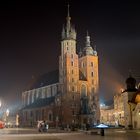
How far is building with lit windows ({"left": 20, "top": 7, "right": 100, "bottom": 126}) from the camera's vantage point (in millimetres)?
111812

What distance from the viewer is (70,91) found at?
11262 cm

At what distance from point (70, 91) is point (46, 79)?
2487 centimetres

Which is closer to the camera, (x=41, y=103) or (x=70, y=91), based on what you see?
(x=70, y=91)

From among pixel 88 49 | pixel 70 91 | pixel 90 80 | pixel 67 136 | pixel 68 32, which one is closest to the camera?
pixel 67 136

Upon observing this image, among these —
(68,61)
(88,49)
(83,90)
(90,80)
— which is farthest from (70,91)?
(88,49)

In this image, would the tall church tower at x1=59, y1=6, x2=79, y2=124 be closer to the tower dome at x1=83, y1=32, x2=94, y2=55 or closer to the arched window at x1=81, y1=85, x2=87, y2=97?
the arched window at x1=81, y1=85, x2=87, y2=97

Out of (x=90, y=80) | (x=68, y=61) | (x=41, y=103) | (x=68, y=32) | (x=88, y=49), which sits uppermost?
(x=68, y=32)

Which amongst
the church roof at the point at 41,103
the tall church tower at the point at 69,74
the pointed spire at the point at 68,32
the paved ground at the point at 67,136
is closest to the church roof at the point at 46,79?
the church roof at the point at 41,103

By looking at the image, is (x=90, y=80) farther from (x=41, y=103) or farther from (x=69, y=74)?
(x=41, y=103)

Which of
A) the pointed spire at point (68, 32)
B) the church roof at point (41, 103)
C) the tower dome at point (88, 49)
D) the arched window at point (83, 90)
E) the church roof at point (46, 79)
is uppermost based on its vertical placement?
the pointed spire at point (68, 32)

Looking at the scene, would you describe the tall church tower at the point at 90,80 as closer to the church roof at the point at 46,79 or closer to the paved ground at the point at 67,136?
the church roof at the point at 46,79

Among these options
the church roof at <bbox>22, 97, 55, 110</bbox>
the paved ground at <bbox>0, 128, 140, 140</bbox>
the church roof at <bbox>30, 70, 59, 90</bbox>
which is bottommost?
the paved ground at <bbox>0, 128, 140, 140</bbox>

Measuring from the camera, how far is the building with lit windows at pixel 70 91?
11181 centimetres

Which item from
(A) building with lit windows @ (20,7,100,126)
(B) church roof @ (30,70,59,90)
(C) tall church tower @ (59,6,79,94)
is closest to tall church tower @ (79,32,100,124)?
(A) building with lit windows @ (20,7,100,126)
